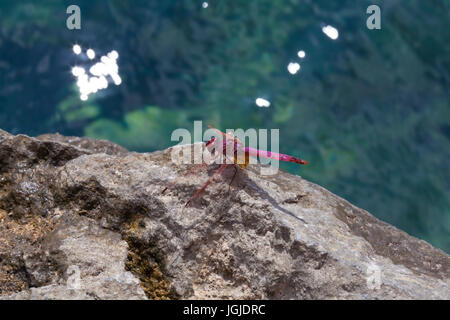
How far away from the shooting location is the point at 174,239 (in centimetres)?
218

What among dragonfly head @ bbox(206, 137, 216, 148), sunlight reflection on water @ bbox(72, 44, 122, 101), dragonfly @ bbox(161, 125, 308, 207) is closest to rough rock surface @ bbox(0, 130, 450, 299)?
dragonfly @ bbox(161, 125, 308, 207)

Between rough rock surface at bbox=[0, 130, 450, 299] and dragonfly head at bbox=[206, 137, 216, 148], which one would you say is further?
dragonfly head at bbox=[206, 137, 216, 148]

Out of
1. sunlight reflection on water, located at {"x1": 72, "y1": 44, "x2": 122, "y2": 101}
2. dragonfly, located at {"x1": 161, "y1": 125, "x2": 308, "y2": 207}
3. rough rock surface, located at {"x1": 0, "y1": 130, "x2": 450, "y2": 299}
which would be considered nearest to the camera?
rough rock surface, located at {"x1": 0, "y1": 130, "x2": 450, "y2": 299}

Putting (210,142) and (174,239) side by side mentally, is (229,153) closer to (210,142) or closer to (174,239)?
(210,142)

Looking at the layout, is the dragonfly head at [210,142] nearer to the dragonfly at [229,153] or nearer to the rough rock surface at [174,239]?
the dragonfly at [229,153]

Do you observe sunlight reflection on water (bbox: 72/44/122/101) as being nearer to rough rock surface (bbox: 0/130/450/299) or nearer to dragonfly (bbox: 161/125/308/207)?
rough rock surface (bbox: 0/130/450/299)

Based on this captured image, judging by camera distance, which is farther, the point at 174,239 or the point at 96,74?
the point at 96,74

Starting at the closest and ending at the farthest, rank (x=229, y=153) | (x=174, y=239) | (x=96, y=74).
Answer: (x=174, y=239) → (x=229, y=153) → (x=96, y=74)

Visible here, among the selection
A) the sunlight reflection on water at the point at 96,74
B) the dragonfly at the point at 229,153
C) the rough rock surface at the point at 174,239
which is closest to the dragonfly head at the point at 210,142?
the dragonfly at the point at 229,153

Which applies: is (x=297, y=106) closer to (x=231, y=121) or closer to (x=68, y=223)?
(x=231, y=121)

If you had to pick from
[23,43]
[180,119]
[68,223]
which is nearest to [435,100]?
[180,119]

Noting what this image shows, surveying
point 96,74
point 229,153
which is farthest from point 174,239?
point 96,74

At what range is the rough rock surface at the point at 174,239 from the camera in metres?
2.04

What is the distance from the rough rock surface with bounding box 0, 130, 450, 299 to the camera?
2.04 m
